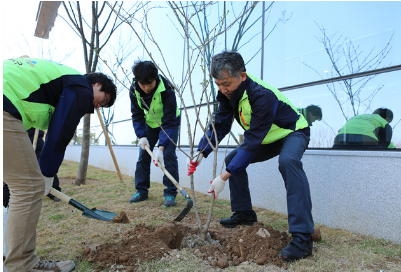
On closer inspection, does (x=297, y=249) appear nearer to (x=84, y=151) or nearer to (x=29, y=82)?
(x=29, y=82)

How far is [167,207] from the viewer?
3.20 m

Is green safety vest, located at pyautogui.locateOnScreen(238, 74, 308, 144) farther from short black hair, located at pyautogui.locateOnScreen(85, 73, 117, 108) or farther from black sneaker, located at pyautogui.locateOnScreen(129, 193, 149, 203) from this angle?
black sneaker, located at pyautogui.locateOnScreen(129, 193, 149, 203)

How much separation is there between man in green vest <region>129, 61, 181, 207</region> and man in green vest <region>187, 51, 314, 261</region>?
0.93m

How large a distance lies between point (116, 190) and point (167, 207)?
1.49 m

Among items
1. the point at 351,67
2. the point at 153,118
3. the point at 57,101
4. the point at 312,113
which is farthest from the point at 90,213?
the point at 351,67

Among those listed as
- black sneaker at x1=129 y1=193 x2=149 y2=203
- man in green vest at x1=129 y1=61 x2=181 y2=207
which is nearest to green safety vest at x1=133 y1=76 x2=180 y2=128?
man in green vest at x1=129 y1=61 x2=181 y2=207

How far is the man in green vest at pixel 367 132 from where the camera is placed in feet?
8.55

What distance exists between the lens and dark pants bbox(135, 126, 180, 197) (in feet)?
11.1

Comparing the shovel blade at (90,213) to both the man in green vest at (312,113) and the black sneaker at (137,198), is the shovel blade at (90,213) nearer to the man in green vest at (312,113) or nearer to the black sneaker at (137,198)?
A: the black sneaker at (137,198)

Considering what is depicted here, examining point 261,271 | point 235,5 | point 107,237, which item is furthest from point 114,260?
point 235,5

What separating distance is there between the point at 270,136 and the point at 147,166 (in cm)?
184

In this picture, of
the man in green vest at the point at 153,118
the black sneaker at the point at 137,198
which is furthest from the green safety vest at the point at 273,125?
the black sneaker at the point at 137,198

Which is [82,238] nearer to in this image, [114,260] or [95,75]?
[114,260]

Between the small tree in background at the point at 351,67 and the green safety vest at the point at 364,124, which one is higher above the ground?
the small tree in background at the point at 351,67
